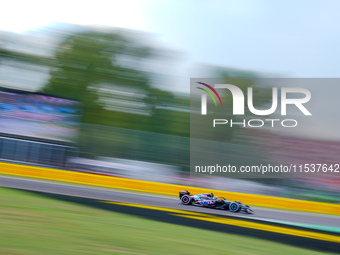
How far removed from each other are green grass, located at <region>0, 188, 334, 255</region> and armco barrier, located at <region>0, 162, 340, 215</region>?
4568mm

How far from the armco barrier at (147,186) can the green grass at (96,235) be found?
15.0 feet

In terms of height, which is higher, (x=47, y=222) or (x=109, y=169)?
(x=109, y=169)

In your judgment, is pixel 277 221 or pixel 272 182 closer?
pixel 277 221

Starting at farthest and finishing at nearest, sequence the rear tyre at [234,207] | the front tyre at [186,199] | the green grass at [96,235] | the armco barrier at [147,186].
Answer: the armco barrier at [147,186], the front tyre at [186,199], the rear tyre at [234,207], the green grass at [96,235]

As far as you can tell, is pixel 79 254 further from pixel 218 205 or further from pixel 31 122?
pixel 31 122

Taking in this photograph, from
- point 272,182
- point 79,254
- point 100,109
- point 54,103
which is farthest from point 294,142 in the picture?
point 79,254

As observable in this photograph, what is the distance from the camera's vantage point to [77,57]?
15000 mm

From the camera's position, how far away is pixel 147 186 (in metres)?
9.65

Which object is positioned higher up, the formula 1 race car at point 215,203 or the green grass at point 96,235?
the formula 1 race car at point 215,203

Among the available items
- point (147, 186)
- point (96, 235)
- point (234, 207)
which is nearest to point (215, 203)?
point (234, 207)

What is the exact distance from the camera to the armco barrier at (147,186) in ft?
30.8

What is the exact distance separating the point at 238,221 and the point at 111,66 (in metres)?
10.4

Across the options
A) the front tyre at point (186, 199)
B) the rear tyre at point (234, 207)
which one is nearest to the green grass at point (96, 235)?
the rear tyre at point (234, 207)

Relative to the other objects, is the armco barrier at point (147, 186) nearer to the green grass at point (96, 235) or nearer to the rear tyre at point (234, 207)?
the rear tyre at point (234, 207)
